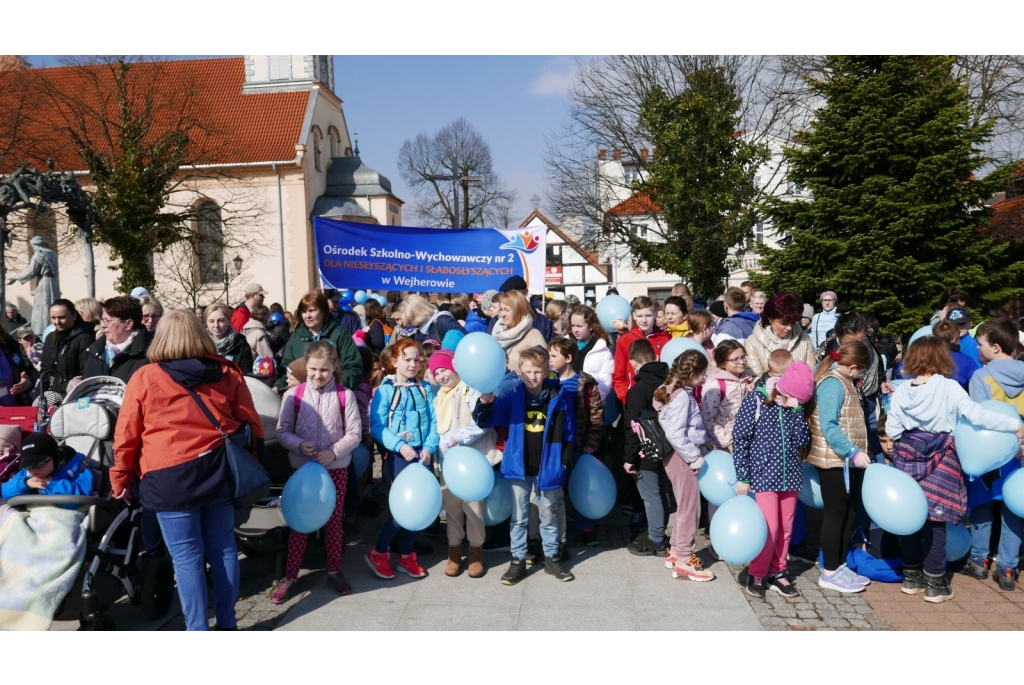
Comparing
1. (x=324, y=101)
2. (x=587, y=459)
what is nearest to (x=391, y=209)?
(x=324, y=101)

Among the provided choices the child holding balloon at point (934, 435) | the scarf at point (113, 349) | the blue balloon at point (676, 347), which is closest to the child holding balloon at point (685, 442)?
the blue balloon at point (676, 347)

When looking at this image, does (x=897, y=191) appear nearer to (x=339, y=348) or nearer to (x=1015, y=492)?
(x=1015, y=492)

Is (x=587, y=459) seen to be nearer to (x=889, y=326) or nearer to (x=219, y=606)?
(x=219, y=606)

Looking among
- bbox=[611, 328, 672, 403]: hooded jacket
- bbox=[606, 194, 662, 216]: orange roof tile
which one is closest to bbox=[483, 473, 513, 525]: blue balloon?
bbox=[611, 328, 672, 403]: hooded jacket

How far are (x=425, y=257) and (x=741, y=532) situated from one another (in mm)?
6135

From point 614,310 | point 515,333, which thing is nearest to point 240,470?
point 515,333

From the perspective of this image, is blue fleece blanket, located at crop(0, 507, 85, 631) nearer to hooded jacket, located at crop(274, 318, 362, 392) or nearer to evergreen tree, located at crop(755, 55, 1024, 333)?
hooded jacket, located at crop(274, 318, 362, 392)

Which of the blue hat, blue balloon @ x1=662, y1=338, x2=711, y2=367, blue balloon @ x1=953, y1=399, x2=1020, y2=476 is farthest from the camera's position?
the blue hat

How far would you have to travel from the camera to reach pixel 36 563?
440 centimetres

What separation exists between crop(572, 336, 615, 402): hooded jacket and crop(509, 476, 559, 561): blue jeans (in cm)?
136

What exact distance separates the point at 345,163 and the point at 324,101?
11.0ft

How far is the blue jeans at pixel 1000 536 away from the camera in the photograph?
5.54 m

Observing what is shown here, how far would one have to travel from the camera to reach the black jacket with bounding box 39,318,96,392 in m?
6.56

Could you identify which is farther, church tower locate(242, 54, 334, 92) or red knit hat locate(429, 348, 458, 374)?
church tower locate(242, 54, 334, 92)
